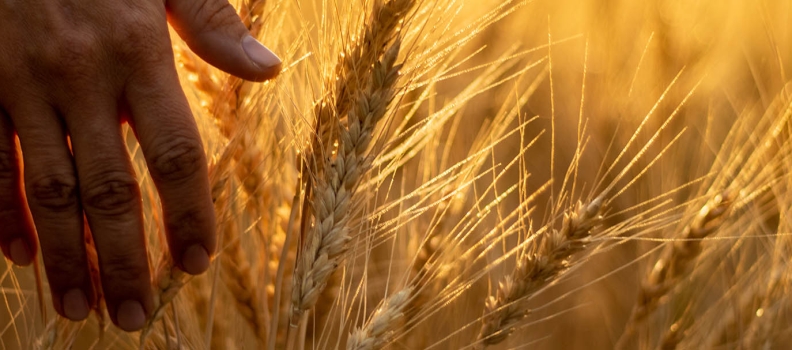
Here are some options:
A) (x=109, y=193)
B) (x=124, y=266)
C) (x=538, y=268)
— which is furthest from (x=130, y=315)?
(x=538, y=268)

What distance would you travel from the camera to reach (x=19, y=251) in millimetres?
1206

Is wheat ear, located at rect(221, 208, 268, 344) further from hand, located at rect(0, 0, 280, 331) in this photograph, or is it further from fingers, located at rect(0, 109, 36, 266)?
fingers, located at rect(0, 109, 36, 266)

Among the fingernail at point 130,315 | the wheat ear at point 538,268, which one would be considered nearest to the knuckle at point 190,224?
the fingernail at point 130,315

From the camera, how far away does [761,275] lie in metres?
1.49

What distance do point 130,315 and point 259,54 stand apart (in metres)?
0.40

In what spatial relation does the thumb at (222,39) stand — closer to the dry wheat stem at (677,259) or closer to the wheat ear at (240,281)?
the wheat ear at (240,281)

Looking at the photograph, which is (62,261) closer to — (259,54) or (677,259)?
(259,54)

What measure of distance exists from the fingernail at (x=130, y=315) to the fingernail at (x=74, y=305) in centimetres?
5

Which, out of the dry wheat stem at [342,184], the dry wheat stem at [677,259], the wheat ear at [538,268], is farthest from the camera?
the dry wheat stem at [677,259]

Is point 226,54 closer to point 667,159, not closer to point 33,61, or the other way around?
point 33,61

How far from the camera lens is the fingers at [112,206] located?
1085 mm

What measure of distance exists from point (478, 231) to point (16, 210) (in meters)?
1.00

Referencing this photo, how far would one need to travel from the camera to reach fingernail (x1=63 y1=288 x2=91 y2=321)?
1.16 m

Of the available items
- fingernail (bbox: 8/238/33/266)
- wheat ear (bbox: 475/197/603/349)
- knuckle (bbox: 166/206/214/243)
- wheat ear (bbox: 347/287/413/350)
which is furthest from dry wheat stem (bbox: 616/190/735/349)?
fingernail (bbox: 8/238/33/266)
